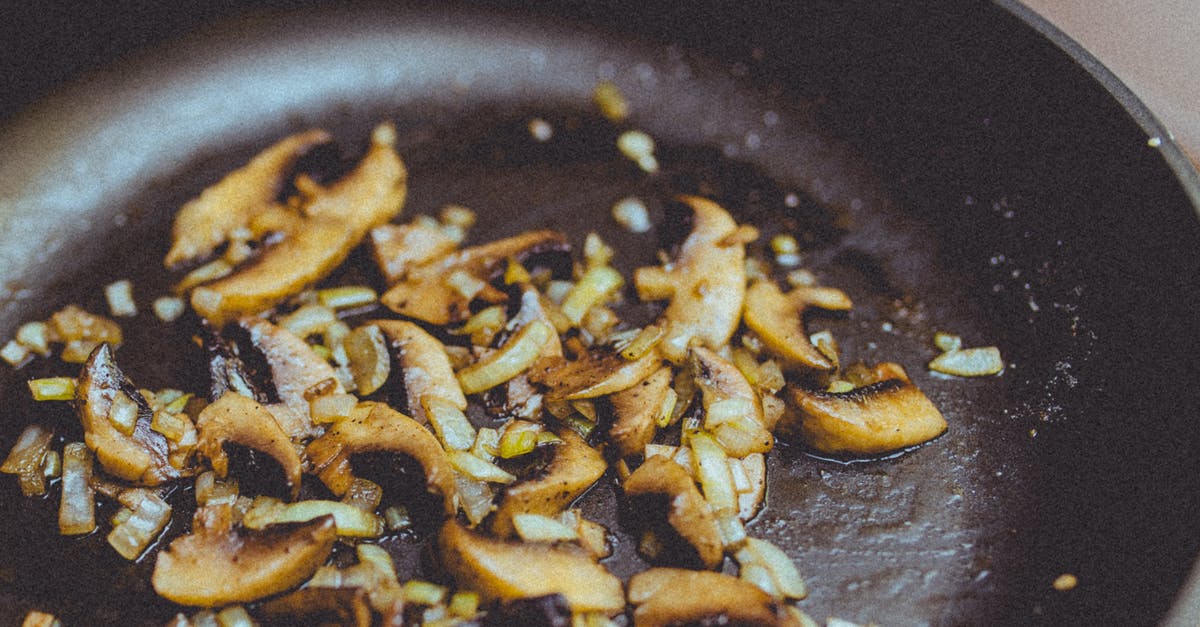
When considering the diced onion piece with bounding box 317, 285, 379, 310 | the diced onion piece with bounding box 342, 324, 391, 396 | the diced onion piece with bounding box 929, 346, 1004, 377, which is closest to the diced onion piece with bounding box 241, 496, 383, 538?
the diced onion piece with bounding box 342, 324, 391, 396

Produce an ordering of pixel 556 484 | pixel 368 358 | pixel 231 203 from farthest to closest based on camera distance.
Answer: pixel 231 203 < pixel 368 358 < pixel 556 484

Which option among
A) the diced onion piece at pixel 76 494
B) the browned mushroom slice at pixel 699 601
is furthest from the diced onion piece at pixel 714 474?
the diced onion piece at pixel 76 494

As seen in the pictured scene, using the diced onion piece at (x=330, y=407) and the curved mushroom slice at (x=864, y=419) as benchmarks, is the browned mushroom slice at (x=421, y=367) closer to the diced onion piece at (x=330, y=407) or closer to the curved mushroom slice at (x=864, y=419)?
the diced onion piece at (x=330, y=407)

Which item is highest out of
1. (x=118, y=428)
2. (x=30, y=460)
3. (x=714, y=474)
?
(x=714, y=474)

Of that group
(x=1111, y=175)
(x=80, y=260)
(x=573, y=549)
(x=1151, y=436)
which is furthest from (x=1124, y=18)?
(x=80, y=260)

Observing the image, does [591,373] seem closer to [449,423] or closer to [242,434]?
[449,423]

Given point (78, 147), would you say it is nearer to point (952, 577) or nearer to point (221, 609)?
point (221, 609)

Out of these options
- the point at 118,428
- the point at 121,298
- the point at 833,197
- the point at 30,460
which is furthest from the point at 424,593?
the point at 833,197
